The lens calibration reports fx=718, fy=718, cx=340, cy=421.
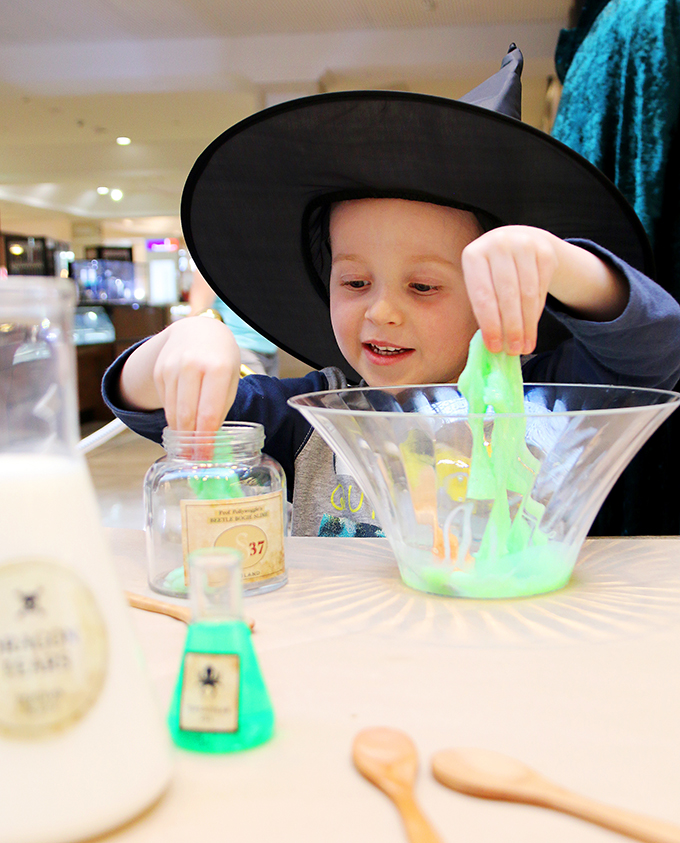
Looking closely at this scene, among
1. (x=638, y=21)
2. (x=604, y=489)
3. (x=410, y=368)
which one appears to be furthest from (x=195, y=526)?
(x=638, y=21)

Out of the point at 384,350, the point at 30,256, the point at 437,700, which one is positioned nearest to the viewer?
the point at 437,700

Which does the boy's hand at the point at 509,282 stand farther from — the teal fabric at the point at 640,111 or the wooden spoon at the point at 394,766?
the teal fabric at the point at 640,111

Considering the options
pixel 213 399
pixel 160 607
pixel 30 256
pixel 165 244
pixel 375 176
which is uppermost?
pixel 165 244

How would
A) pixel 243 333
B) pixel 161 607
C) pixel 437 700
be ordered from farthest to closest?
pixel 243 333
pixel 161 607
pixel 437 700

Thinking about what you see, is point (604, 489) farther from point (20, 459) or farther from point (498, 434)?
point (20, 459)

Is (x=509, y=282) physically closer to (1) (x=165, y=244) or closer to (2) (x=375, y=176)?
(2) (x=375, y=176)

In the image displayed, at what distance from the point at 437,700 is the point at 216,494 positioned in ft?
0.84

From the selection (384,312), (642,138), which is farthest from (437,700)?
(642,138)

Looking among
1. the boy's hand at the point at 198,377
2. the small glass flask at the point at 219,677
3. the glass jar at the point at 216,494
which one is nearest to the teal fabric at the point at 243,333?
the boy's hand at the point at 198,377

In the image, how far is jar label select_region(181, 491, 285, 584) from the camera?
51cm

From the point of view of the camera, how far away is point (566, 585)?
555mm

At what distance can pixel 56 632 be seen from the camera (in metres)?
0.24

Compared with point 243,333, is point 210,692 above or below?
below

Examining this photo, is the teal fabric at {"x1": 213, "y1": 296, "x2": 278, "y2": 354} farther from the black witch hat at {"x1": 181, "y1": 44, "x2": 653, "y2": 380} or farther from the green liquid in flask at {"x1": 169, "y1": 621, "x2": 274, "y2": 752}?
the green liquid in flask at {"x1": 169, "y1": 621, "x2": 274, "y2": 752}
